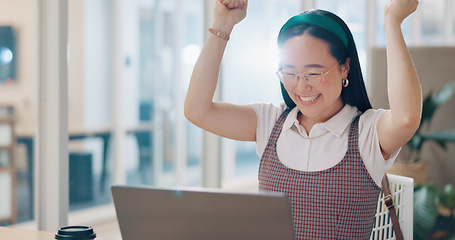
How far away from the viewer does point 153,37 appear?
425cm

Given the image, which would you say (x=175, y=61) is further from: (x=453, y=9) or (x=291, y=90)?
(x=453, y=9)

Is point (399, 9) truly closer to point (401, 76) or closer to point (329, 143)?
point (401, 76)

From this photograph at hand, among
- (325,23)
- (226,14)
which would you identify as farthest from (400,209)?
(226,14)

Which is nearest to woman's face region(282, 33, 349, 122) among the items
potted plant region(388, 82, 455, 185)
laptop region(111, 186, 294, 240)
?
laptop region(111, 186, 294, 240)

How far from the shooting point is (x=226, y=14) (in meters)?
1.75

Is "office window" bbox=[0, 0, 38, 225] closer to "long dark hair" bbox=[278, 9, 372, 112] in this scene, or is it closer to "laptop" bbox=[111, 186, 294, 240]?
"long dark hair" bbox=[278, 9, 372, 112]

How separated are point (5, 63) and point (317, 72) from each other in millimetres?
1590

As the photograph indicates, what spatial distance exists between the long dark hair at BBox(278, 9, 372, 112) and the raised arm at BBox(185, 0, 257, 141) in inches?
7.0

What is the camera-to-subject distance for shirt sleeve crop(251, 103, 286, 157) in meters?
1.86

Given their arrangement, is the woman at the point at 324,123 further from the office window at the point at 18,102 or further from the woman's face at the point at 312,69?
the office window at the point at 18,102

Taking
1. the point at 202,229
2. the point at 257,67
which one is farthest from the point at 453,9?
the point at 202,229

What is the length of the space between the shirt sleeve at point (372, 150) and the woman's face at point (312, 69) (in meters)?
0.13

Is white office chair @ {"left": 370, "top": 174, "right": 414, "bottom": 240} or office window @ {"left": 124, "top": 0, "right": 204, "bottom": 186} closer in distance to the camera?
white office chair @ {"left": 370, "top": 174, "right": 414, "bottom": 240}

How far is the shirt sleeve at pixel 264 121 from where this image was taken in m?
1.86
